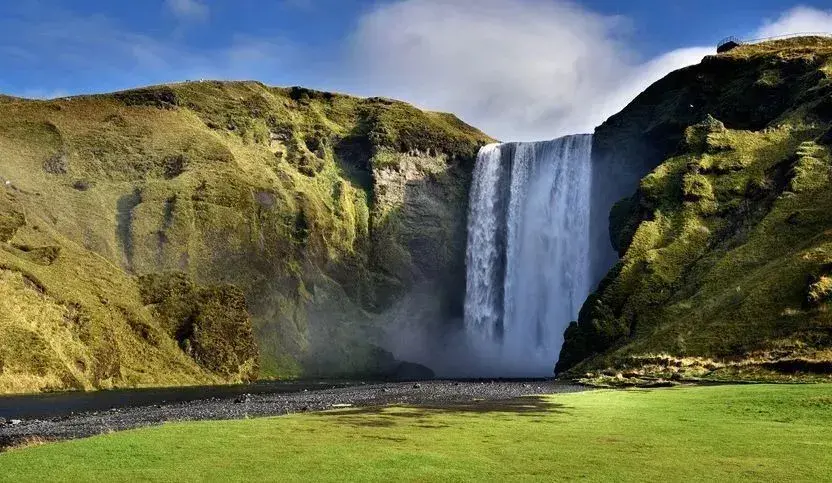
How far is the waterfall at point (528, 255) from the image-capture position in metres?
94.7

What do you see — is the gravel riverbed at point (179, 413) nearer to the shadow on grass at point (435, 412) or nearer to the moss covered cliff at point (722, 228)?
the shadow on grass at point (435, 412)

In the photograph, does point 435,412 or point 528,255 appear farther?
point 528,255

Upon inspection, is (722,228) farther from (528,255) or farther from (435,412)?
(435,412)

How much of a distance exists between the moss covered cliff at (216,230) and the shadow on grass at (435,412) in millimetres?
37604

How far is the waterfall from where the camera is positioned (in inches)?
3728

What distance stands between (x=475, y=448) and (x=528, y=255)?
82952 mm

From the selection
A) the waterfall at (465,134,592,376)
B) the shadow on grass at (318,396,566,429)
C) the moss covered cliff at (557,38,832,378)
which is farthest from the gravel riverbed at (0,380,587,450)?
the waterfall at (465,134,592,376)

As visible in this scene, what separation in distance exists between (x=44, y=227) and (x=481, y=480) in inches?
2906

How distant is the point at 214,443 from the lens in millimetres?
20578

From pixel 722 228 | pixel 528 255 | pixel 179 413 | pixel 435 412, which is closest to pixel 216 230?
pixel 528 255

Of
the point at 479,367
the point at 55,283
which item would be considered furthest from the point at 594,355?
the point at 55,283

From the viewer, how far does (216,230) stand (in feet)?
309

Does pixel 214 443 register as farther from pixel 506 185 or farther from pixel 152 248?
pixel 506 185

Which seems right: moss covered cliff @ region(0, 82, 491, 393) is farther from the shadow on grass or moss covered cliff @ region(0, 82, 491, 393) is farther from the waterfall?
the shadow on grass
